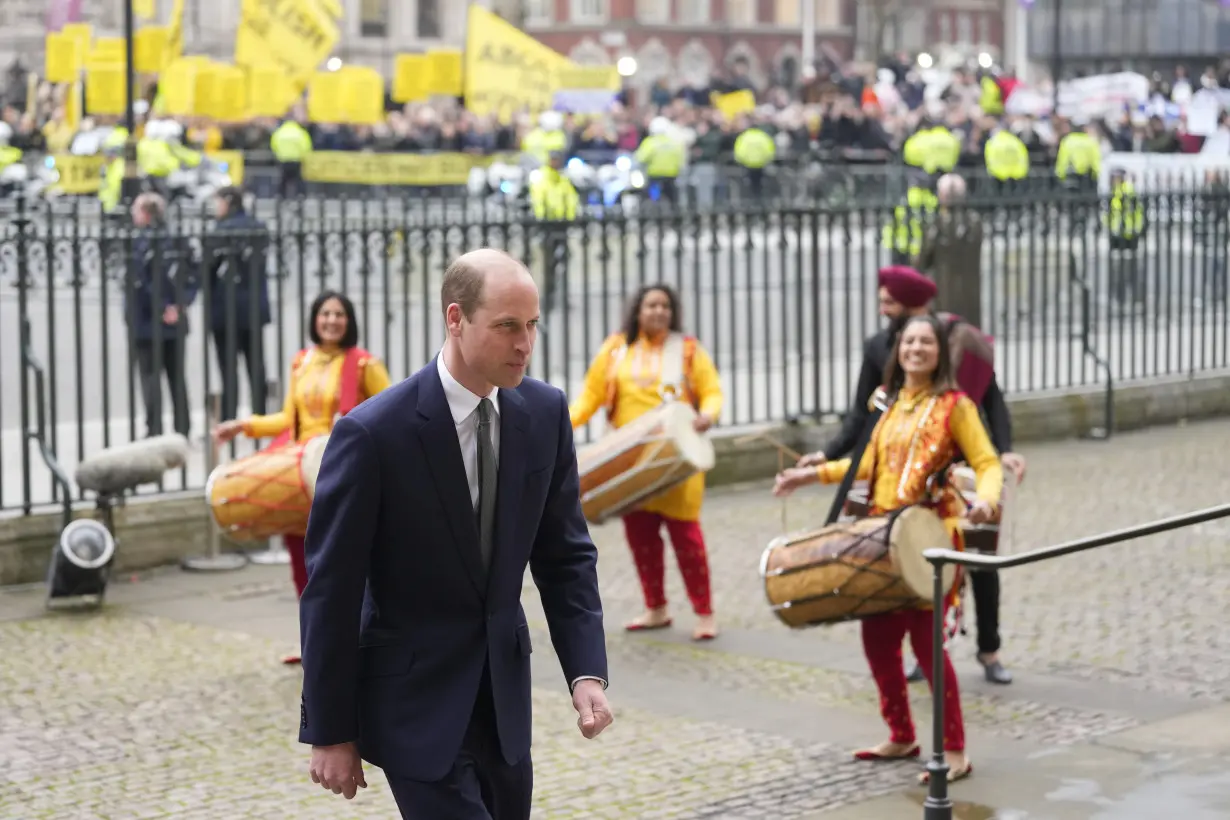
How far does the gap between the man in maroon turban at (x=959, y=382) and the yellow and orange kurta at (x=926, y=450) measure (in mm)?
523

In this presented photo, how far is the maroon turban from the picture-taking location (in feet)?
28.1

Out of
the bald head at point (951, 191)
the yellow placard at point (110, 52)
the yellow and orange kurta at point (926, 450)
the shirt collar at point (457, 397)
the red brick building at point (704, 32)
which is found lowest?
the yellow and orange kurta at point (926, 450)

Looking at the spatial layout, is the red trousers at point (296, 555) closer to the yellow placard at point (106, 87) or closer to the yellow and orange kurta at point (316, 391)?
the yellow and orange kurta at point (316, 391)

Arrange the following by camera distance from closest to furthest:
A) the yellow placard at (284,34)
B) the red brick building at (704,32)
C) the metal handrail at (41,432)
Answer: the metal handrail at (41,432)
the yellow placard at (284,34)
the red brick building at (704,32)

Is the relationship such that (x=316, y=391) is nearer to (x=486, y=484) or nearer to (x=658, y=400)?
(x=658, y=400)

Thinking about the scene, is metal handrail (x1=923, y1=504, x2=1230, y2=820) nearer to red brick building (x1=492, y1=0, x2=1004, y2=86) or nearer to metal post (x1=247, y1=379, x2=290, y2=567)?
metal post (x1=247, y1=379, x2=290, y2=567)

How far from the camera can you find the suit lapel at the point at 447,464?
14.7ft

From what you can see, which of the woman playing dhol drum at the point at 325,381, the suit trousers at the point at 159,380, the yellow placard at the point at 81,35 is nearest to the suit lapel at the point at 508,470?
the woman playing dhol drum at the point at 325,381

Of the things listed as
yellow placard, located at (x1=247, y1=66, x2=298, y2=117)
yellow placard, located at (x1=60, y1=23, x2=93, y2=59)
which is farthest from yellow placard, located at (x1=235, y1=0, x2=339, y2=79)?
yellow placard, located at (x1=60, y1=23, x2=93, y2=59)

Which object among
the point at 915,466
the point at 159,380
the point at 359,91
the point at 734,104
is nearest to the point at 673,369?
the point at 915,466

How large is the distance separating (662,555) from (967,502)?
6.94 ft

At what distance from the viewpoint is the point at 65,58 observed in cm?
2847

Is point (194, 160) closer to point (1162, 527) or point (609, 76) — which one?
point (609, 76)

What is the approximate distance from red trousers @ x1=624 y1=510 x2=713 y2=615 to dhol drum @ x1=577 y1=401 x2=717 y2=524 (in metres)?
0.31
